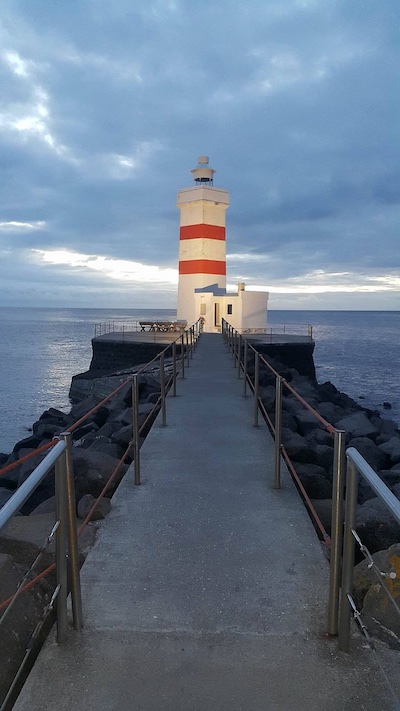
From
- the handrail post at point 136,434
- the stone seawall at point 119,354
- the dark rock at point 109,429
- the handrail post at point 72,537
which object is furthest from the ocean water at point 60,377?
the handrail post at point 72,537

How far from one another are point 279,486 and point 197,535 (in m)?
1.06

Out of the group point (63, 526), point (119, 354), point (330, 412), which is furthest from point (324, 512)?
point (119, 354)

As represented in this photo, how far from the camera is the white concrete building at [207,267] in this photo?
22.8 metres

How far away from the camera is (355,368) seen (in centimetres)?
3456

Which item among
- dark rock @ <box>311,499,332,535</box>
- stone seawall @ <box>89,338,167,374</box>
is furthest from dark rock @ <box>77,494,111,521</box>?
stone seawall @ <box>89,338,167,374</box>

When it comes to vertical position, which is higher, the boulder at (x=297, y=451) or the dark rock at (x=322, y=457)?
the boulder at (x=297, y=451)

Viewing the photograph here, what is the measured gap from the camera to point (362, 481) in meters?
6.49

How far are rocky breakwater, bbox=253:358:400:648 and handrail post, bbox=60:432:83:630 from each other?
1313mm

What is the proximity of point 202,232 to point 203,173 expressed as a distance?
10.2 feet

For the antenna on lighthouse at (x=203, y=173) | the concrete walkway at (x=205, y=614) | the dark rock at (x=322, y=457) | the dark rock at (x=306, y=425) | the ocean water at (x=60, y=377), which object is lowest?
the ocean water at (x=60, y=377)

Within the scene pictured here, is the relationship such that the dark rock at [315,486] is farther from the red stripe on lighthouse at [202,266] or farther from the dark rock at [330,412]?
the red stripe on lighthouse at [202,266]

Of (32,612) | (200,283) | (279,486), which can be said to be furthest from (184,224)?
(32,612)

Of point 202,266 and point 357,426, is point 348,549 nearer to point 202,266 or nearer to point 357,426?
point 357,426

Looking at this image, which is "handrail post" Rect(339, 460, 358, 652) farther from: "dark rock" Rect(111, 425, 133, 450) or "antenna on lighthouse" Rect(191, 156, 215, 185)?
"antenna on lighthouse" Rect(191, 156, 215, 185)
